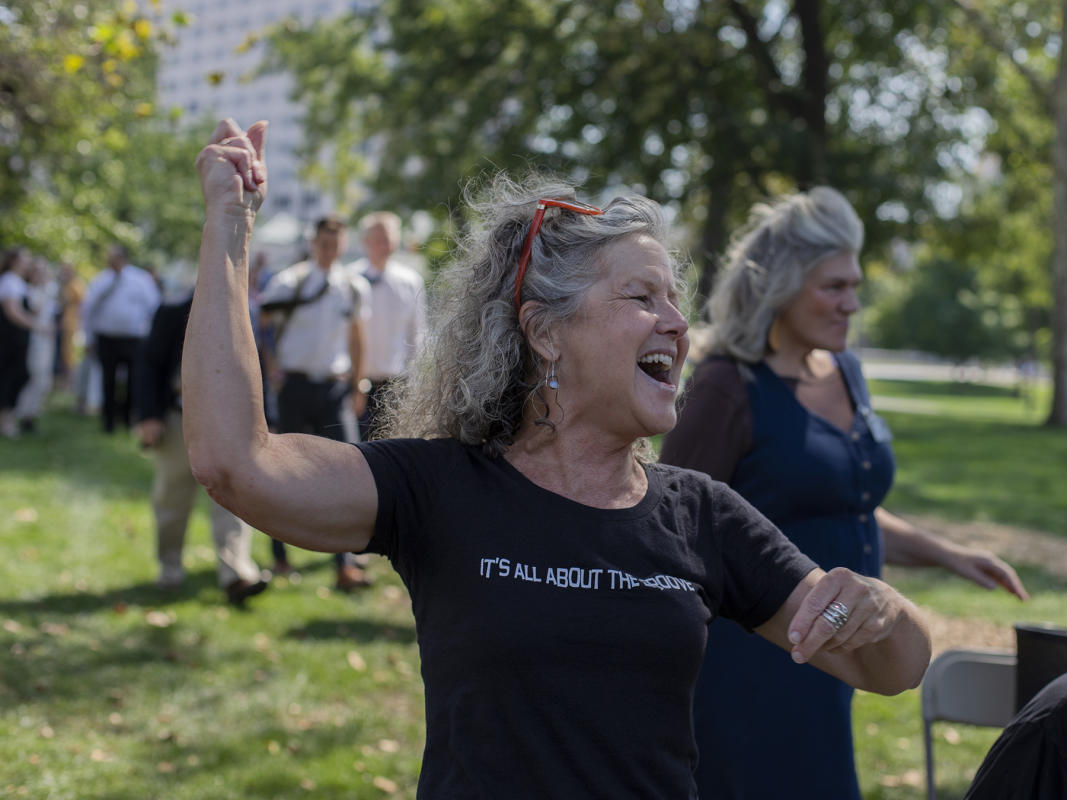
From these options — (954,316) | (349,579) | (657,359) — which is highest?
(657,359)

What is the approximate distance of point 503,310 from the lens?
2336 mm

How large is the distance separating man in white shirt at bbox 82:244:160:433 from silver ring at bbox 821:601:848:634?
13052mm

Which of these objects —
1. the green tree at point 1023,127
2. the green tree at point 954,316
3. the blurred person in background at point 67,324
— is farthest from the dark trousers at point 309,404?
the green tree at point 954,316

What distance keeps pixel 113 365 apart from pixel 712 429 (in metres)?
12.3

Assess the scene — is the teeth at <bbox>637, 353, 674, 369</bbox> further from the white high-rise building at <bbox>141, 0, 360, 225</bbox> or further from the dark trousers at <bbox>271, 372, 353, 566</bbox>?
the white high-rise building at <bbox>141, 0, 360, 225</bbox>

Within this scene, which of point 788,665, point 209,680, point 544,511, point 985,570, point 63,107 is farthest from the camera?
point 63,107

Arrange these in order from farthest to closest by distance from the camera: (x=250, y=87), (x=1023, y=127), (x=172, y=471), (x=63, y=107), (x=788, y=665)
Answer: (x=250, y=87)
(x=1023, y=127)
(x=63, y=107)
(x=172, y=471)
(x=788, y=665)

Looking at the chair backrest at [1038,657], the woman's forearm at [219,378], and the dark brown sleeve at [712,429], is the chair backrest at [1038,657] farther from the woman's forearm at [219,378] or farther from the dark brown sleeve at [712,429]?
the woman's forearm at [219,378]

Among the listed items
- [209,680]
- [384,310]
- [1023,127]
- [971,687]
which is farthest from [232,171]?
[1023,127]

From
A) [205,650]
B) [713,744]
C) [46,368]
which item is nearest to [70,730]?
[205,650]

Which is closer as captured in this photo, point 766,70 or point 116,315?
point 116,315

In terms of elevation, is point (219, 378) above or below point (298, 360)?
above

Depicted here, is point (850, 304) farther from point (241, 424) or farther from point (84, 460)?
point (84, 460)

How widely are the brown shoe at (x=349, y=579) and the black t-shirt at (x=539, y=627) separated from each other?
5788 millimetres
